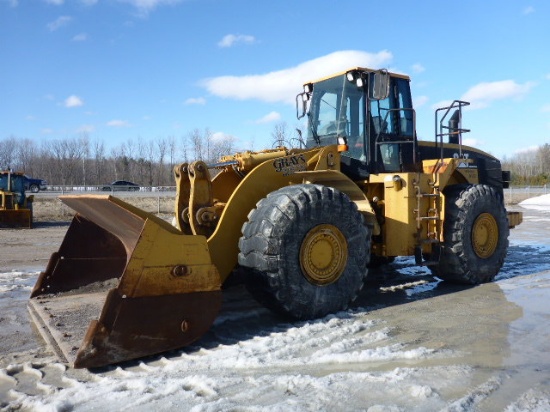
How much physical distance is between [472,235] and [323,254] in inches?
118

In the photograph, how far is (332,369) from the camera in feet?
12.8

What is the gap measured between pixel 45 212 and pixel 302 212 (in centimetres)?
2322

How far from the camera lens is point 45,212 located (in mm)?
24984

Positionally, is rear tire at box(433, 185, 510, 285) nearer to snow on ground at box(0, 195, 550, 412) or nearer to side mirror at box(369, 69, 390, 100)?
snow on ground at box(0, 195, 550, 412)

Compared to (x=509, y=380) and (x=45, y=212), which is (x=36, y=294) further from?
(x=45, y=212)

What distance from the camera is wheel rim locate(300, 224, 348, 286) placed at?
5.07 m

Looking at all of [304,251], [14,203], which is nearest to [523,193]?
[14,203]

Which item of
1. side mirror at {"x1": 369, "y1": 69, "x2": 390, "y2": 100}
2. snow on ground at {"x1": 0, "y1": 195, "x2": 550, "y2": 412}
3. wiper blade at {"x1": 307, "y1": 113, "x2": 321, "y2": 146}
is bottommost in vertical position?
snow on ground at {"x1": 0, "y1": 195, "x2": 550, "y2": 412}

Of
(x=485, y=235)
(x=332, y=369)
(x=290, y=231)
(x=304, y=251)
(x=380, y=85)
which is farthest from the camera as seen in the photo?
(x=485, y=235)

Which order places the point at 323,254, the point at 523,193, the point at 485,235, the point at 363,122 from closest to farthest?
1. the point at 323,254
2. the point at 363,122
3. the point at 485,235
4. the point at 523,193

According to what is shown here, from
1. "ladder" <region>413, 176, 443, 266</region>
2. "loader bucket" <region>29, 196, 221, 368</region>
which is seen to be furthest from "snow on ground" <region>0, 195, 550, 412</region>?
"ladder" <region>413, 176, 443, 266</region>

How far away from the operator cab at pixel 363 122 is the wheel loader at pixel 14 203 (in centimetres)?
1482

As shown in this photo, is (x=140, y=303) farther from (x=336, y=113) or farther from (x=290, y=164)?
(x=336, y=113)

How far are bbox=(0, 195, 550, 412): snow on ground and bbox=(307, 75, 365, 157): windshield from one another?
241 cm
